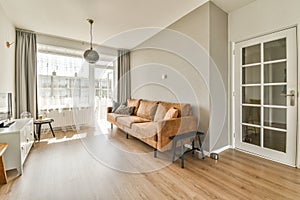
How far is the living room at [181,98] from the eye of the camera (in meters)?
1.82

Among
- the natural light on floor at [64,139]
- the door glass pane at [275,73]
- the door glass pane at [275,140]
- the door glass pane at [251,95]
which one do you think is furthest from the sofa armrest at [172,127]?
the natural light on floor at [64,139]

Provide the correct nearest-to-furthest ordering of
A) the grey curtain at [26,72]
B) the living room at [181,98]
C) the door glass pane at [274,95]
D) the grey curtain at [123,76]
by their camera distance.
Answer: the living room at [181,98] < the door glass pane at [274,95] < the grey curtain at [26,72] < the grey curtain at [123,76]

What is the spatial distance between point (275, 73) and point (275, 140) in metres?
1.07

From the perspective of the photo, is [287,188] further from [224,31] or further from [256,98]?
[224,31]

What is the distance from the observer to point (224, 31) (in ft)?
9.43

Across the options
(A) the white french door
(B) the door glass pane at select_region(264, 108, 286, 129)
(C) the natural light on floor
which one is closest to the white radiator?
(C) the natural light on floor

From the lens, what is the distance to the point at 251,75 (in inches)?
106

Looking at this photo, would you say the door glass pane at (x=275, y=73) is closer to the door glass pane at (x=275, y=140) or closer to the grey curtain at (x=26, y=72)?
the door glass pane at (x=275, y=140)

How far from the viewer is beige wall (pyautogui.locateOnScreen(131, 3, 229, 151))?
266cm

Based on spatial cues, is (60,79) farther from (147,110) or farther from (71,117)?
(147,110)

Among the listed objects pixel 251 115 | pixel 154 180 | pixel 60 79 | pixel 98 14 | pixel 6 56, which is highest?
pixel 98 14

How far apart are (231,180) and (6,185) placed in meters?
2.72

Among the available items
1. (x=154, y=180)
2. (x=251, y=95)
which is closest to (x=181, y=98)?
(x=251, y=95)

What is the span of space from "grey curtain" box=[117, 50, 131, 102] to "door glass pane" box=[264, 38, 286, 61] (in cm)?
384
